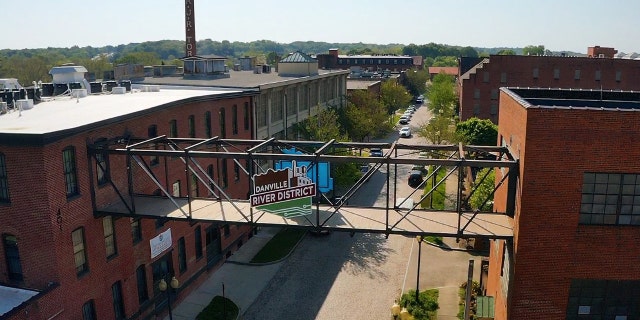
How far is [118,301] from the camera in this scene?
24844mm

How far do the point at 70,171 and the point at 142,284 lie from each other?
8.23 m

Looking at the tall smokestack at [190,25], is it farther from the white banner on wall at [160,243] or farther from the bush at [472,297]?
the bush at [472,297]

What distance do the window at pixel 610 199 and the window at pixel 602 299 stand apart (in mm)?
2332

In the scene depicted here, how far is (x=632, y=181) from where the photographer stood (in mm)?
17625

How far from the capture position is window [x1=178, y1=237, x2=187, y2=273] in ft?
99.9

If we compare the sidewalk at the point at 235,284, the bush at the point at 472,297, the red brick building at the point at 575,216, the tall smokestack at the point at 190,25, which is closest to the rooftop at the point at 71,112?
the sidewalk at the point at 235,284

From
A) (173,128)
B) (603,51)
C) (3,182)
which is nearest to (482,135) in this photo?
(173,128)

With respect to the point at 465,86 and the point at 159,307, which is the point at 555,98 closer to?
the point at 159,307

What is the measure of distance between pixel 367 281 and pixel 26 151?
66.7 ft

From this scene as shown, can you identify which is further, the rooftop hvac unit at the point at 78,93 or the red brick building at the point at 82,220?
the rooftop hvac unit at the point at 78,93

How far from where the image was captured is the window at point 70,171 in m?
21.1

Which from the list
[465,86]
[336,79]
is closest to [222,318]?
[336,79]

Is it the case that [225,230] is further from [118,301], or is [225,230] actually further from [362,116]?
[362,116]

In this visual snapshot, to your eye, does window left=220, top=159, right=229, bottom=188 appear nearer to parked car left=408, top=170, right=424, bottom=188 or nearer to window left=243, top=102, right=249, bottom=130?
window left=243, top=102, right=249, bottom=130
